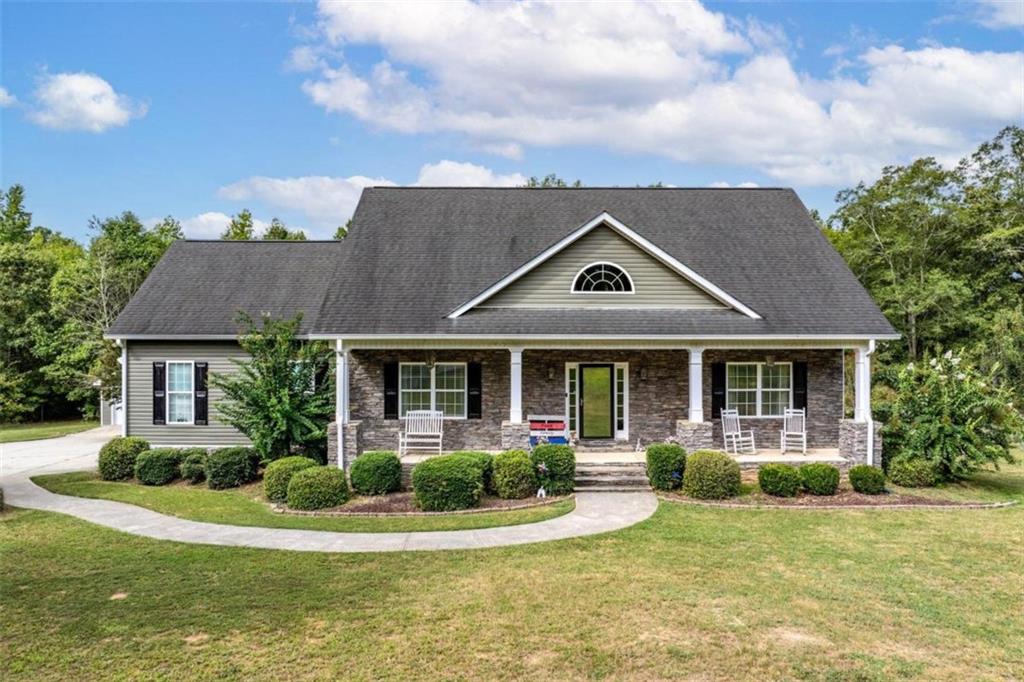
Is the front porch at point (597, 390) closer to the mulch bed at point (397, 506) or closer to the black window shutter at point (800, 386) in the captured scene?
the black window shutter at point (800, 386)

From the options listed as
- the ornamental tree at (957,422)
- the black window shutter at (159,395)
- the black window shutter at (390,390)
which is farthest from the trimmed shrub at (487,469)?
the black window shutter at (159,395)

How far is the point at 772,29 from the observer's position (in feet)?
57.0

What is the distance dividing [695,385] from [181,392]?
13672mm

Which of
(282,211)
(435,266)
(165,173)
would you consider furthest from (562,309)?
(282,211)

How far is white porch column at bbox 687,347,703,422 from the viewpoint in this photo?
14.5 metres

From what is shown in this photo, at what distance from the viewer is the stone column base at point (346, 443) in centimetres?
1443

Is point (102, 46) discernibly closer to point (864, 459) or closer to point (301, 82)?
point (301, 82)

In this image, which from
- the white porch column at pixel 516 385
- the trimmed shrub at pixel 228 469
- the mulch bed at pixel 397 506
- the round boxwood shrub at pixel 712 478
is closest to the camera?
the mulch bed at pixel 397 506

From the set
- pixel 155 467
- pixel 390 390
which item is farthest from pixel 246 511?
pixel 390 390

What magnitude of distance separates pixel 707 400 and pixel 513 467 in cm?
590

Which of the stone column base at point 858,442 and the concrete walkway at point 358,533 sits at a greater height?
the stone column base at point 858,442

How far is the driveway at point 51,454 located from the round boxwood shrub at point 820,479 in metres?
17.1

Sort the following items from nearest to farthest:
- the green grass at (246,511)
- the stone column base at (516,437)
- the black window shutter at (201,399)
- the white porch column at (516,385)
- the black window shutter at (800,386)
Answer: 1. the green grass at (246,511)
2. the stone column base at (516,437)
3. the white porch column at (516,385)
4. the black window shutter at (800,386)
5. the black window shutter at (201,399)

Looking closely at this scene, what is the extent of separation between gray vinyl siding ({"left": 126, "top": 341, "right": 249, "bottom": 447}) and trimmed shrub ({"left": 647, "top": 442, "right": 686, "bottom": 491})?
36.9 feet
